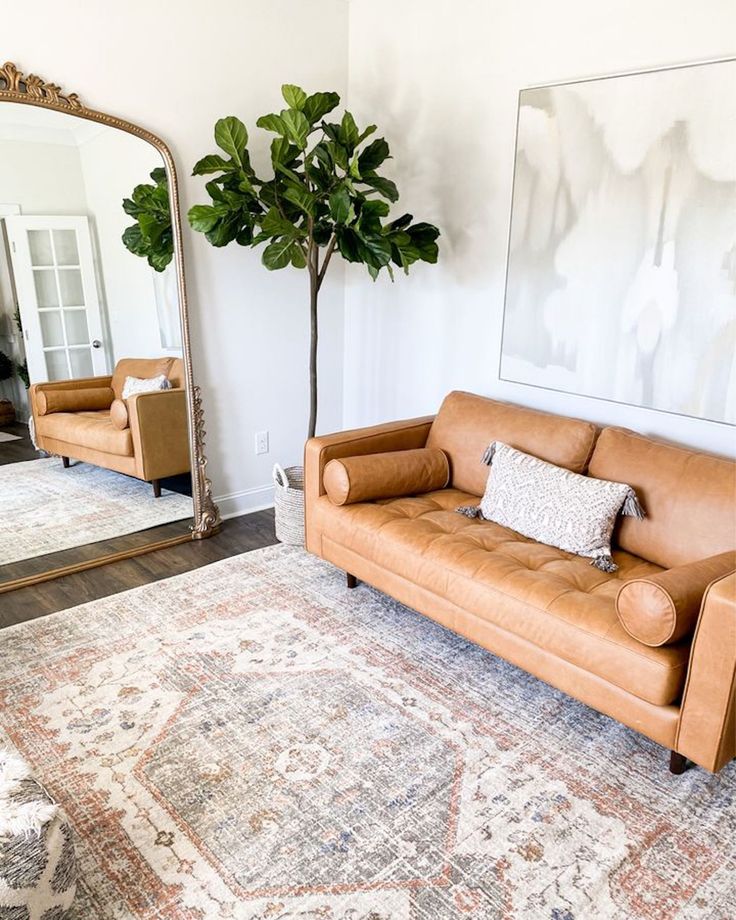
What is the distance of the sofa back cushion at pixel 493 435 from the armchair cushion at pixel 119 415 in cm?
142

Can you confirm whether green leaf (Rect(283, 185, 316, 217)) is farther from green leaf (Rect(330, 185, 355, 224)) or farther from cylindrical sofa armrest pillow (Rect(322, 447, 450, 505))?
cylindrical sofa armrest pillow (Rect(322, 447, 450, 505))

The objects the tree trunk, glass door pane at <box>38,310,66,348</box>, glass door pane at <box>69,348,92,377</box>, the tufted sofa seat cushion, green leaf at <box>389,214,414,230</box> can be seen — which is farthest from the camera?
the tree trunk

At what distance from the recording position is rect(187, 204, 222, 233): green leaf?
3033 mm

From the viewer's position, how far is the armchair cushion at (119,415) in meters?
3.21

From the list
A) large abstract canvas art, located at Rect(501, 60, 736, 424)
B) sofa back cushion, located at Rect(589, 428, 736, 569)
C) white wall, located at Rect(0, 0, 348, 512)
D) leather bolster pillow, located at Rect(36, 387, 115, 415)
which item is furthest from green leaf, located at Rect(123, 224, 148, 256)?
sofa back cushion, located at Rect(589, 428, 736, 569)

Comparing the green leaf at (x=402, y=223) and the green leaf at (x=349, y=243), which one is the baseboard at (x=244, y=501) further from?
the green leaf at (x=402, y=223)

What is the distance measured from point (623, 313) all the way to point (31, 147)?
2453 millimetres

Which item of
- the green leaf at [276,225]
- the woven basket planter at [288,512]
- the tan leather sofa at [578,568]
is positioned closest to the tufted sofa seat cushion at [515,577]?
the tan leather sofa at [578,568]

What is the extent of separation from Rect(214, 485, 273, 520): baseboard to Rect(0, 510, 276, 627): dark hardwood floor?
0.21 feet

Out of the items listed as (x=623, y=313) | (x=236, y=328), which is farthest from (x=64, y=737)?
(x=623, y=313)

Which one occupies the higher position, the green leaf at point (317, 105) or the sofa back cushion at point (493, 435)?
the green leaf at point (317, 105)

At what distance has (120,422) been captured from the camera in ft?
10.7

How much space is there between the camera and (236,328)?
3639 millimetres

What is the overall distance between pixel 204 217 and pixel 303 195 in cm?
44
